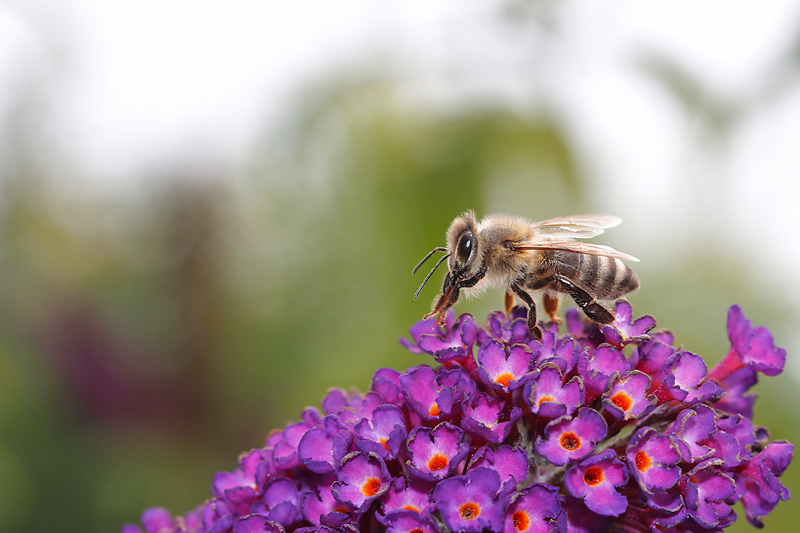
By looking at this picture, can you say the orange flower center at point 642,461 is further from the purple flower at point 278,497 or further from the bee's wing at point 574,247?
the purple flower at point 278,497

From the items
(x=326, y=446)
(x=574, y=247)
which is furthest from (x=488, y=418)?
(x=574, y=247)

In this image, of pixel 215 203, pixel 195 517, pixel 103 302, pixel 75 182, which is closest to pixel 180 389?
pixel 103 302

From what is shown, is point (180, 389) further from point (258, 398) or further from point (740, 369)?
point (740, 369)

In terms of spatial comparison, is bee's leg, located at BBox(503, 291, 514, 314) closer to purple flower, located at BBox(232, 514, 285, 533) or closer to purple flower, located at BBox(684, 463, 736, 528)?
purple flower, located at BBox(684, 463, 736, 528)

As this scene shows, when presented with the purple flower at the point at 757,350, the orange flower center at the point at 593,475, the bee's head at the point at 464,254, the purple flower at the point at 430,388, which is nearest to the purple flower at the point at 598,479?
the orange flower center at the point at 593,475

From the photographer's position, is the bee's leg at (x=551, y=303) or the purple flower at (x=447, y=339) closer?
the purple flower at (x=447, y=339)

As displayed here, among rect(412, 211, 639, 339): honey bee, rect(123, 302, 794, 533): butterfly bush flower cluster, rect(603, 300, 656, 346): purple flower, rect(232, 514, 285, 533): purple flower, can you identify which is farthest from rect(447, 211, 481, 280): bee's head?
rect(232, 514, 285, 533): purple flower

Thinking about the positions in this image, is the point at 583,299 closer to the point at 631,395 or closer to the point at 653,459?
the point at 631,395
